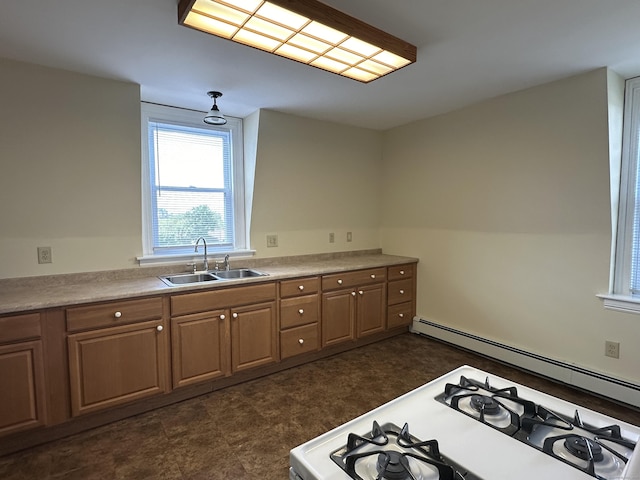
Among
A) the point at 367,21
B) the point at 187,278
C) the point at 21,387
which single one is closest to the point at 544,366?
the point at 367,21

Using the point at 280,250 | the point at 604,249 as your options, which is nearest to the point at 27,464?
the point at 280,250

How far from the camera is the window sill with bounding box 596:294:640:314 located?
244cm

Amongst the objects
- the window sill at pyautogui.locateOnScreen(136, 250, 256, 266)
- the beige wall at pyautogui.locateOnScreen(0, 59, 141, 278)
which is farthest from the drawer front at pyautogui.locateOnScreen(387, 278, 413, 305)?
the beige wall at pyautogui.locateOnScreen(0, 59, 141, 278)

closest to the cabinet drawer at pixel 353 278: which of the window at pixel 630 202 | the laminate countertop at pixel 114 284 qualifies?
the laminate countertop at pixel 114 284

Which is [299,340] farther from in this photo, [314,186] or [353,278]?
[314,186]

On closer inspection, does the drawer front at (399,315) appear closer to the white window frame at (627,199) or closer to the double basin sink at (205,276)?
the double basin sink at (205,276)

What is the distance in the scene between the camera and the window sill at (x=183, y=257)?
2881mm

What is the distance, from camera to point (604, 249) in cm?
255

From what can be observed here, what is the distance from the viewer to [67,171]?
252cm

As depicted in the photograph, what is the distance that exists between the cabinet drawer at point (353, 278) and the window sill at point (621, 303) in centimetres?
179

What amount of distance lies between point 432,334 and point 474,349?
1.63ft

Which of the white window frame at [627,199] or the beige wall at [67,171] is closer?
the beige wall at [67,171]

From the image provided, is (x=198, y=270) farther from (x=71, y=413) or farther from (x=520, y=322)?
(x=520, y=322)

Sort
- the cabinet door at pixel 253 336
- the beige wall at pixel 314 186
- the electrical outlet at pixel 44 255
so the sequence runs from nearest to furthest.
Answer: the electrical outlet at pixel 44 255, the cabinet door at pixel 253 336, the beige wall at pixel 314 186
